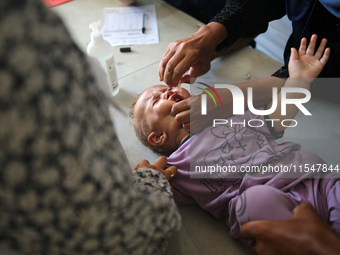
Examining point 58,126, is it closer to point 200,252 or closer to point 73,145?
point 73,145

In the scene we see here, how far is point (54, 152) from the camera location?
0.40m

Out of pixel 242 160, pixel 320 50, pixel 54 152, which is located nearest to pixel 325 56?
pixel 320 50

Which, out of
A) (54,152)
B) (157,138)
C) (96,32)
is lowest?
(157,138)

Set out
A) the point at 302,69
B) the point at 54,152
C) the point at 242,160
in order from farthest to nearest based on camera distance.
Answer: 1. the point at 302,69
2. the point at 242,160
3. the point at 54,152

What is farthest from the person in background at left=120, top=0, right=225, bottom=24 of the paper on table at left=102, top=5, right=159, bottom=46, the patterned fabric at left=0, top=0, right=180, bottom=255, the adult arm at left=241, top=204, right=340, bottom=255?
the patterned fabric at left=0, top=0, right=180, bottom=255

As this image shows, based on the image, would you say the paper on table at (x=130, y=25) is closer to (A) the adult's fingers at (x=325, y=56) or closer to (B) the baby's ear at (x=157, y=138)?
(B) the baby's ear at (x=157, y=138)

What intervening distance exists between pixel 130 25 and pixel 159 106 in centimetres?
83

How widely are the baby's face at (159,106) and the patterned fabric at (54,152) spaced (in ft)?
2.08

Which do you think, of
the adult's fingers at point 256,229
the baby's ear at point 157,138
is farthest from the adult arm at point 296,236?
the baby's ear at point 157,138

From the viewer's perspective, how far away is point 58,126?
396 millimetres

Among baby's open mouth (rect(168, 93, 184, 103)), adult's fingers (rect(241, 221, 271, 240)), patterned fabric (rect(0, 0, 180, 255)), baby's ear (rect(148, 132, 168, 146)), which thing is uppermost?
patterned fabric (rect(0, 0, 180, 255))

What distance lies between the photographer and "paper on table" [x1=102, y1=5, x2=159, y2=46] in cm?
169

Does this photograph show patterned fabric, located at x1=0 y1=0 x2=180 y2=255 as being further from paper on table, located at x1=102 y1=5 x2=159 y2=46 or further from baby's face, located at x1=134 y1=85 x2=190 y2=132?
paper on table, located at x1=102 y1=5 x2=159 y2=46

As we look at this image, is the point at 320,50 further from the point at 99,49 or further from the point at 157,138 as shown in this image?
the point at 99,49
